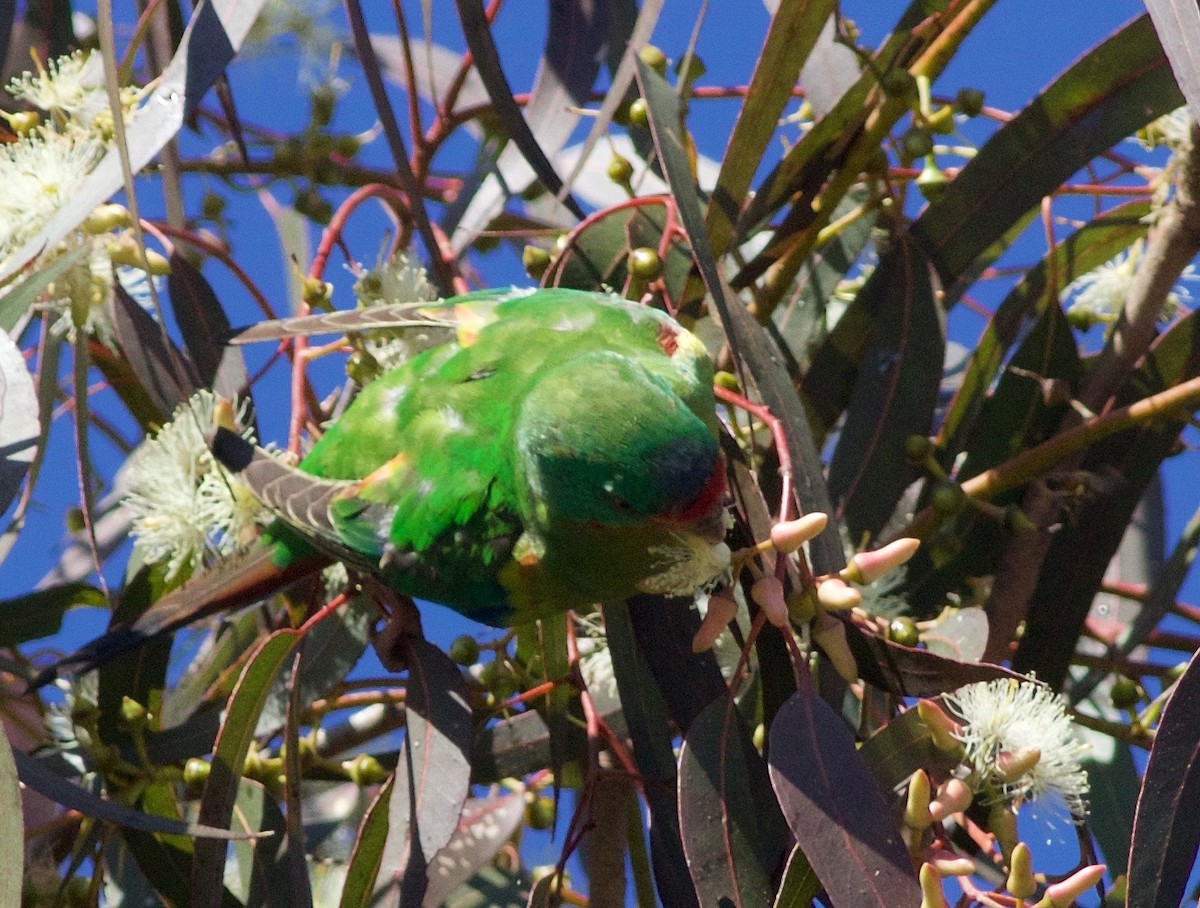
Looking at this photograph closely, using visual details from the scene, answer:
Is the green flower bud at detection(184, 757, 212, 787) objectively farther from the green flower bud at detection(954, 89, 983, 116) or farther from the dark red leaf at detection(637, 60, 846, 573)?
the green flower bud at detection(954, 89, 983, 116)

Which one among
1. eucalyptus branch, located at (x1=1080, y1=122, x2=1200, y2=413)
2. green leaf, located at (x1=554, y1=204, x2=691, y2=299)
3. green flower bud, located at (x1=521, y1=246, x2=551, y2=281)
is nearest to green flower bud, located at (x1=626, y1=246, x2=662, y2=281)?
green leaf, located at (x1=554, y1=204, x2=691, y2=299)

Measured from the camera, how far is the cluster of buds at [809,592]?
Answer: 129 cm

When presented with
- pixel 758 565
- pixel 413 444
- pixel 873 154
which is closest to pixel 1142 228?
pixel 873 154

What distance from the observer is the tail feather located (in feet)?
5.39

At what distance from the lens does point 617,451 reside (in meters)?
1.46

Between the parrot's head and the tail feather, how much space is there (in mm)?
364

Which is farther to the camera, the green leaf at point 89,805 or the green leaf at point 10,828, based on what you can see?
the green leaf at point 89,805

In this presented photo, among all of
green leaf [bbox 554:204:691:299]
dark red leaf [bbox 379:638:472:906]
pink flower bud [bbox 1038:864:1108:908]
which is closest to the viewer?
pink flower bud [bbox 1038:864:1108:908]

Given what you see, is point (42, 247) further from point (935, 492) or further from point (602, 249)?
point (935, 492)

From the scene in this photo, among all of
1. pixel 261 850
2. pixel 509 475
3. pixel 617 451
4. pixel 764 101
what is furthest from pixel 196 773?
pixel 764 101

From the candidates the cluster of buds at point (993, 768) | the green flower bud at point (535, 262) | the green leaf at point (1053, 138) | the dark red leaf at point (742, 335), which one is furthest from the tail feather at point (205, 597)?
the green leaf at point (1053, 138)

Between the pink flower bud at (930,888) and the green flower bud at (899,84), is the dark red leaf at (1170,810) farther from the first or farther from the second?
the green flower bud at (899,84)

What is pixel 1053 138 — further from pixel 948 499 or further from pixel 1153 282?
pixel 948 499

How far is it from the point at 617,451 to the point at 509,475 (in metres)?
0.21
